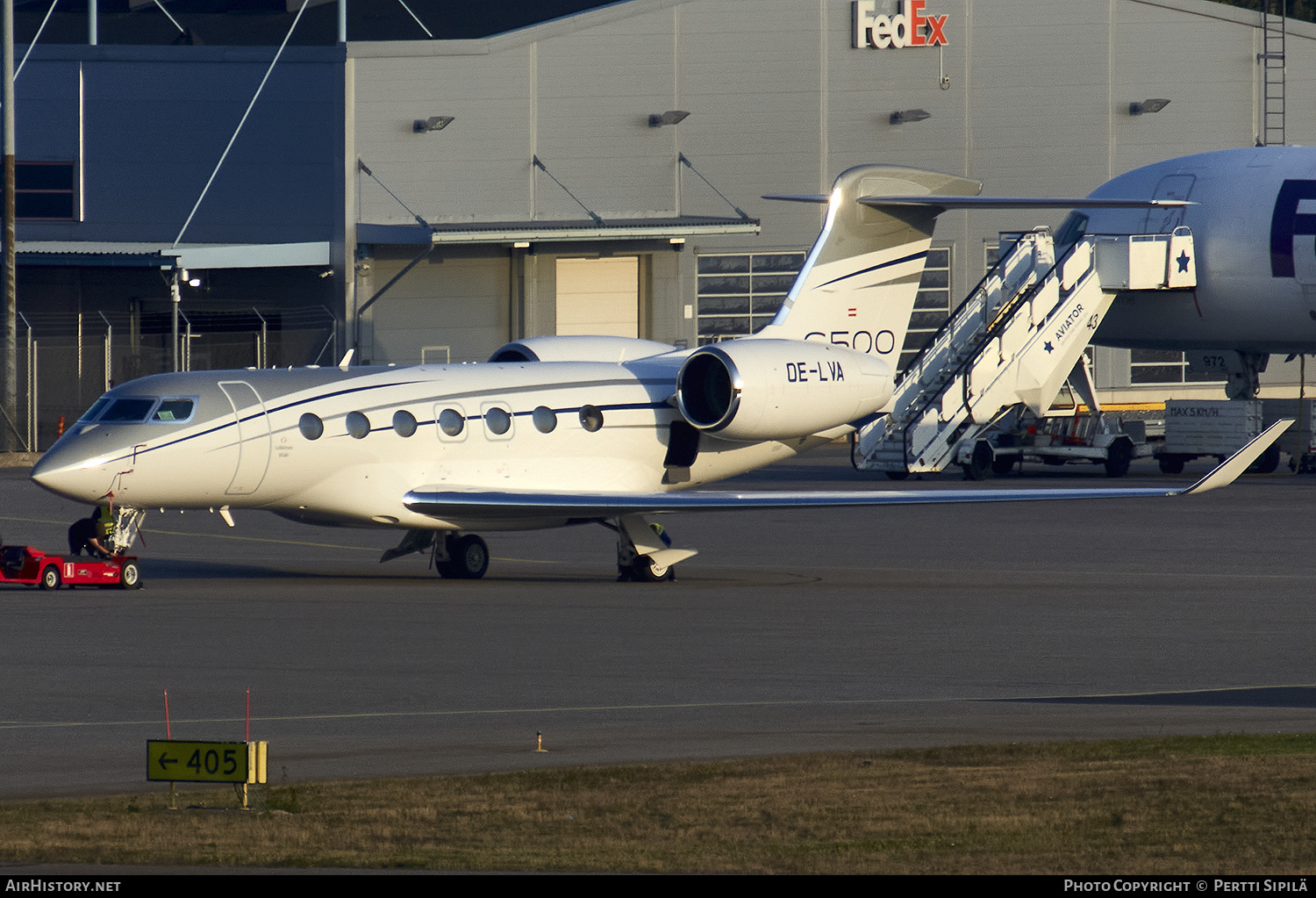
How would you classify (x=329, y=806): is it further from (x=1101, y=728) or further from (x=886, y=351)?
(x=886, y=351)

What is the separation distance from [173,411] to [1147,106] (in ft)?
137

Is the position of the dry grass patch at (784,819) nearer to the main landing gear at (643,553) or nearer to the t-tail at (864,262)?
the main landing gear at (643,553)

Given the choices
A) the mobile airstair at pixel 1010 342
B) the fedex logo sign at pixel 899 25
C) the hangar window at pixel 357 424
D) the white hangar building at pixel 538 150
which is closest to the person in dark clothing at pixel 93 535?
the hangar window at pixel 357 424

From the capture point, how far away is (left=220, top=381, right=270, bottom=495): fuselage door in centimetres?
2191

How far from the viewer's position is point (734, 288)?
5741 centimetres

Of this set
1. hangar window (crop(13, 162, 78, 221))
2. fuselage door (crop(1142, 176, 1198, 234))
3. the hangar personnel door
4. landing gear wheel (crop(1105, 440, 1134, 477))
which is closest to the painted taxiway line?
landing gear wheel (crop(1105, 440, 1134, 477))

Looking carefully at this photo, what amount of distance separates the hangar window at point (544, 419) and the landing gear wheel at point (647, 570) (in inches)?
81.4

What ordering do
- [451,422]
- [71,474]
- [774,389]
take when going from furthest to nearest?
1. [774,389]
2. [451,422]
3. [71,474]

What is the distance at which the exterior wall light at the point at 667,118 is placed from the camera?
5494cm

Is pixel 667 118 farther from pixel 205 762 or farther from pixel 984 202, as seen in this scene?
pixel 205 762

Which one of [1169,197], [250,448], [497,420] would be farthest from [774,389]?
[1169,197]

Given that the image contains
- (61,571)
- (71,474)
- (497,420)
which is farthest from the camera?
(497,420)

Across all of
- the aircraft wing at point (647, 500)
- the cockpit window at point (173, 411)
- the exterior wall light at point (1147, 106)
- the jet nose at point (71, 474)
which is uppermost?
the exterior wall light at point (1147, 106)
